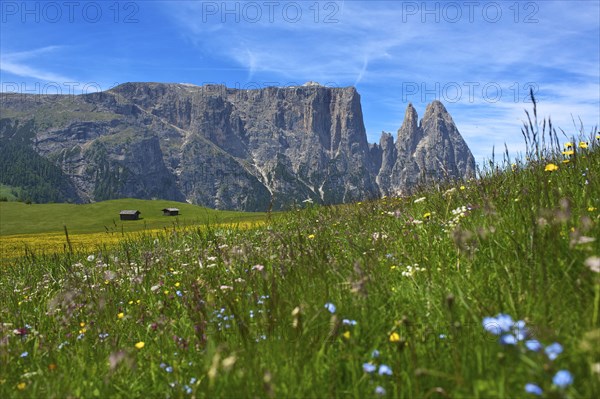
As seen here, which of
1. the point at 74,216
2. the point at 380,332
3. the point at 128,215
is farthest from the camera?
the point at 128,215

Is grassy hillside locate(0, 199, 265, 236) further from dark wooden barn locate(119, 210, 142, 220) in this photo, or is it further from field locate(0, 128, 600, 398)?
field locate(0, 128, 600, 398)

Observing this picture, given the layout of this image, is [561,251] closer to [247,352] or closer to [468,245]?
[468,245]

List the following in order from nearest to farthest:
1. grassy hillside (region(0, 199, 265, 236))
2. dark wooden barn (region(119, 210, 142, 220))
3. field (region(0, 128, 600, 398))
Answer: field (region(0, 128, 600, 398))
grassy hillside (region(0, 199, 265, 236))
dark wooden barn (region(119, 210, 142, 220))

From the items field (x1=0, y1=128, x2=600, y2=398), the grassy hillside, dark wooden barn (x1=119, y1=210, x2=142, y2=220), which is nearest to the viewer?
field (x1=0, y1=128, x2=600, y2=398)

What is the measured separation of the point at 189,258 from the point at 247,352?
612 cm

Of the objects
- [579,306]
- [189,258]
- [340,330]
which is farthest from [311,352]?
[189,258]

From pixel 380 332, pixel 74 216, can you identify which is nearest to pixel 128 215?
pixel 74 216

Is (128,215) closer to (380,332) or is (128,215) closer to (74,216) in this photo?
(74,216)

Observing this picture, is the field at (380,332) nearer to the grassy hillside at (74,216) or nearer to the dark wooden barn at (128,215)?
the grassy hillside at (74,216)

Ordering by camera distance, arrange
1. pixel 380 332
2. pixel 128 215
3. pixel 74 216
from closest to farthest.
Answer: pixel 380 332, pixel 74 216, pixel 128 215

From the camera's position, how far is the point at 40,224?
3716 inches

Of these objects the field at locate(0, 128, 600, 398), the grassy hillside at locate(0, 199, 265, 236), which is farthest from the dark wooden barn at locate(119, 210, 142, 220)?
the field at locate(0, 128, 600, 398)

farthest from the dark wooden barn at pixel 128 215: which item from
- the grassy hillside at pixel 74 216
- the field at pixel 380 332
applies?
the field at pixel 380 332

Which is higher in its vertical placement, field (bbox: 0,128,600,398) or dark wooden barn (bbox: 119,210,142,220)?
field (bbox: 0,128,600,398)
